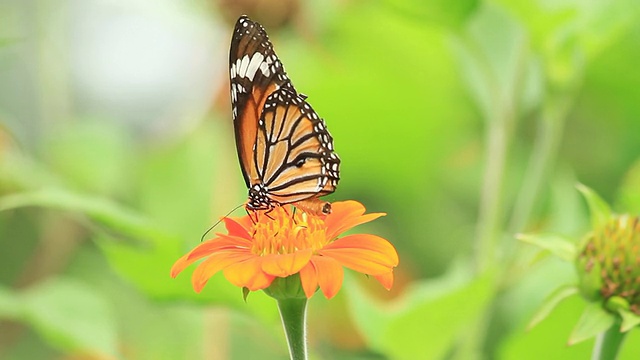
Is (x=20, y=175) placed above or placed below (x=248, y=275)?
above

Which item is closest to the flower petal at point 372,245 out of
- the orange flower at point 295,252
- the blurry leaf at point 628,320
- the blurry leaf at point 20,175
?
the orange flower at point 295,252

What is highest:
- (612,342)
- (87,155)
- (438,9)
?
(87,155)

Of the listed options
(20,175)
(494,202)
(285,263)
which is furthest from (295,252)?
(20,175)

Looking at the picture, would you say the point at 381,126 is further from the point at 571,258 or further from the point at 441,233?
the point at 571,258

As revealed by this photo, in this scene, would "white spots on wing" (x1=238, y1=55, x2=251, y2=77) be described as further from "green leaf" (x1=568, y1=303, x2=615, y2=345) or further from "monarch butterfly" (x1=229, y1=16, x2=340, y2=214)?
"green leaf" (x1=568, y1=303, x2=615, y2=345)

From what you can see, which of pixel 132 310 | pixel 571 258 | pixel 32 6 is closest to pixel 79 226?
pixel 132 310

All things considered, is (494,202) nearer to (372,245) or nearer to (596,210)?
(596,210)
